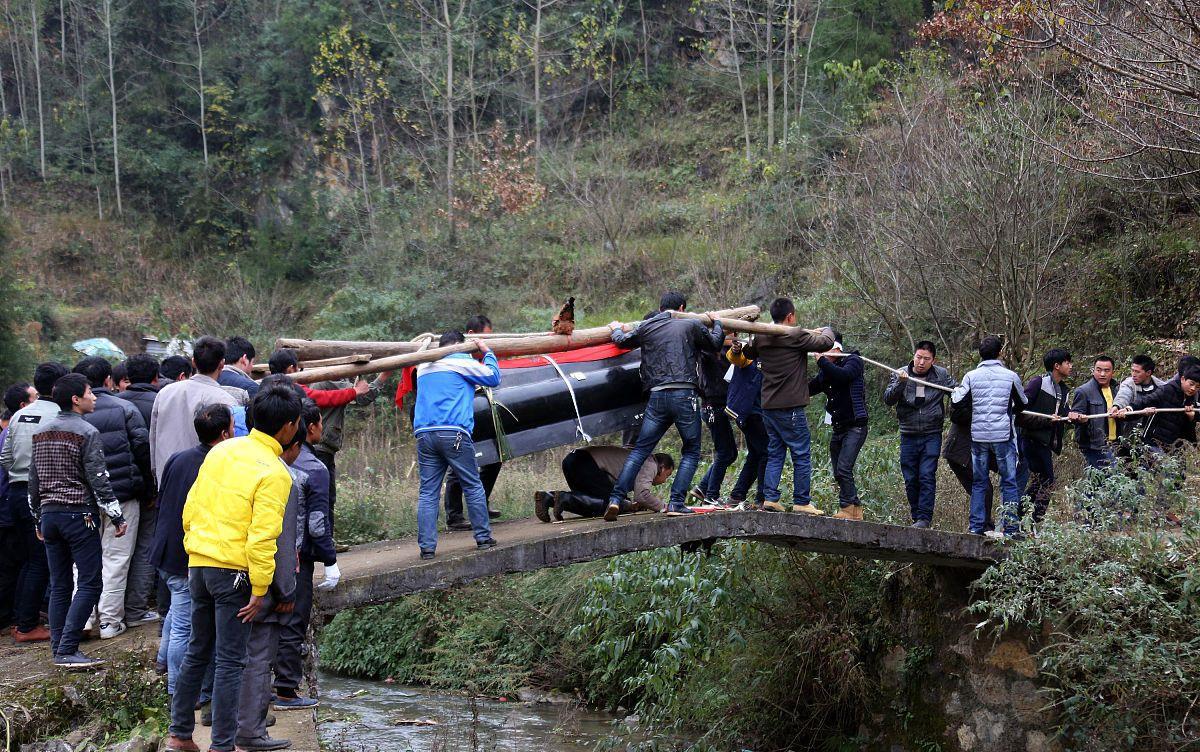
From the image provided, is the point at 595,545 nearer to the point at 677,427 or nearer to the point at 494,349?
the point at 677,427

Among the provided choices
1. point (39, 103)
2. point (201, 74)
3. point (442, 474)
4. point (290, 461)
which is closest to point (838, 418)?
point (442, 474)

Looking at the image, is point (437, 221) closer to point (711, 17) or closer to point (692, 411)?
point (711, 17)

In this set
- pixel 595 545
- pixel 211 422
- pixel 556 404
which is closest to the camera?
pixel 211 422

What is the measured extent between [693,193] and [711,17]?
6.67 meters

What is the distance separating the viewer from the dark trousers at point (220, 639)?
5871 mm

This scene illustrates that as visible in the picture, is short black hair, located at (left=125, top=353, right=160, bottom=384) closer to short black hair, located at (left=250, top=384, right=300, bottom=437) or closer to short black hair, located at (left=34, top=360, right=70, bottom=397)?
short black hair, located at (left=34, top=360, right=70, bottom=397)

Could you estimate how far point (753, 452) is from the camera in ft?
33.3

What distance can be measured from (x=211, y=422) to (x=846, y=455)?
5.76 meters

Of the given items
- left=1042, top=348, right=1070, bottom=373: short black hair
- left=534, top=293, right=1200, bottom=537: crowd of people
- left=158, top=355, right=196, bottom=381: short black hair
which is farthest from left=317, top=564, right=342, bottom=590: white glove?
left=1042, top=348, right=1070, bottom=373: short black hair

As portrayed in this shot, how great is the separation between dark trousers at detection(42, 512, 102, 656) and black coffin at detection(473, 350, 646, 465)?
117 inches

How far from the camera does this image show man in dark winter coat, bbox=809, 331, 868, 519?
9.83 m

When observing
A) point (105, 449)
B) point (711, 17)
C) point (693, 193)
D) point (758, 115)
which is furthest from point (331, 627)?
point (711, 17)

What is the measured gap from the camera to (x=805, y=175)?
82.1 feet

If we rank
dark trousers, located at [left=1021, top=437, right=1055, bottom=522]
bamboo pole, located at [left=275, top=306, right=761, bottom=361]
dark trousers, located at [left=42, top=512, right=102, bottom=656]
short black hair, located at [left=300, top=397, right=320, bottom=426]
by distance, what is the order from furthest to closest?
dark trousers, located at [left=1021, top=437, right=1055, bottom=522], bamboo pole, located at [left=275, top=306, right=761, bottom=361], dark trousers, located at [left=42, top=512, right=102, bottom=656], short black hair, located at [left=300, top=397, right=320, bottom=426]
